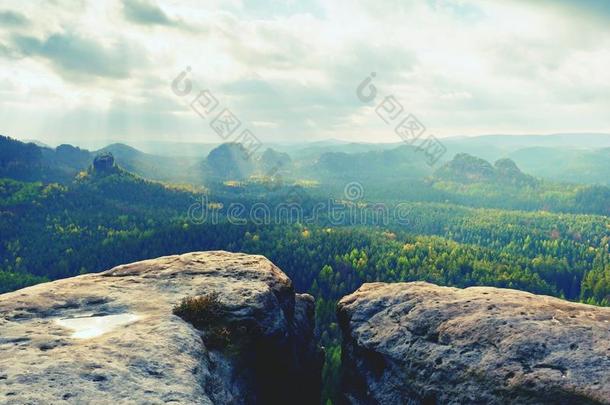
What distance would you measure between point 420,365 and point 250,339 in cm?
969

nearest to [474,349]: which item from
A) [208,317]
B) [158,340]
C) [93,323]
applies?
[208,317]

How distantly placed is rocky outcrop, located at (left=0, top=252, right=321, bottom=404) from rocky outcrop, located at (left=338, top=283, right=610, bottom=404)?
18.6ft

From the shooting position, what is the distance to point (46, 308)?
2542cm

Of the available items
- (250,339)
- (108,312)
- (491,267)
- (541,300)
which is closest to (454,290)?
(541,300)

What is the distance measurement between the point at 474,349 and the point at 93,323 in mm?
20061

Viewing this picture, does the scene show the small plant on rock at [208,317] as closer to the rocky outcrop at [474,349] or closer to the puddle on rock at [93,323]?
the puddle on rock at [93,323]

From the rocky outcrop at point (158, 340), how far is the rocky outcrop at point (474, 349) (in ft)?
18.6

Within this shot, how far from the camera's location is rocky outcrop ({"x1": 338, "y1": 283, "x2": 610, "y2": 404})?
20938 mm

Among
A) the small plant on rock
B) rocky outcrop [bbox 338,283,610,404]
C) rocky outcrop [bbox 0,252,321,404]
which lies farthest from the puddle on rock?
rocky outcrop [bbox 338,283,610,404]

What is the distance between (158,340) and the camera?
22.3 m

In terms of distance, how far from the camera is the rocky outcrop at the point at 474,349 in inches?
824

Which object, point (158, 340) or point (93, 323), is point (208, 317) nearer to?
point (158, 340)

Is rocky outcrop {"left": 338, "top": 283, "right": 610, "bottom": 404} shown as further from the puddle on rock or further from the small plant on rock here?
the puddle on rock

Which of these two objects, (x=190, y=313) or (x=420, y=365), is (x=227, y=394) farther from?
(x=420, y=365)
